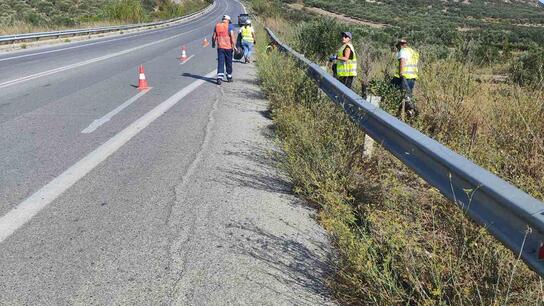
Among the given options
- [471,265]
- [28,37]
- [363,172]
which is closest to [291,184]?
[363,172]

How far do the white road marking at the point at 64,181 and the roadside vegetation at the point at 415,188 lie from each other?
2.04 m

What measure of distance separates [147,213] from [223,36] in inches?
346

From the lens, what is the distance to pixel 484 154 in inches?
173

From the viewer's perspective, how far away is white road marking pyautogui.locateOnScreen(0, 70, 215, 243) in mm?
3771

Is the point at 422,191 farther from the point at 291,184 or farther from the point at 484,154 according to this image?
the point at 291,184

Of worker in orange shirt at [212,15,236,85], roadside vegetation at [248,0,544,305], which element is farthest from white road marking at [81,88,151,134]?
worker in orange shirt at [212,15,236,85]

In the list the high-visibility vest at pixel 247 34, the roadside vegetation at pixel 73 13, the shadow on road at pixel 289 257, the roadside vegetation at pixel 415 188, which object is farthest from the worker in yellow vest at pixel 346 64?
the roadside vegetation at pixel 73 13

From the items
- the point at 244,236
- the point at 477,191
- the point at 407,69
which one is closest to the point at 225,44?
the point at 407,69

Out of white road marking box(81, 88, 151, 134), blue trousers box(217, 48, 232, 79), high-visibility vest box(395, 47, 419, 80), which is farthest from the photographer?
blue trousers box(217, 48, 232, 79)

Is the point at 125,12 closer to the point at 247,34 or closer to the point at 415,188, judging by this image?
the point at 247,34

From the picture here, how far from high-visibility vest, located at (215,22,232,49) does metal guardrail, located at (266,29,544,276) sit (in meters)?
8.31

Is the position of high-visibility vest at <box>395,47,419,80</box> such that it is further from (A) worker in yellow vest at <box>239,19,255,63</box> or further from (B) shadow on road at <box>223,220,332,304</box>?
(A) worker in yellow vest at <box>239,19,255,63</box>

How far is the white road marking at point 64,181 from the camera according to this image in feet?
12.4

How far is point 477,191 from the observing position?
251cm
